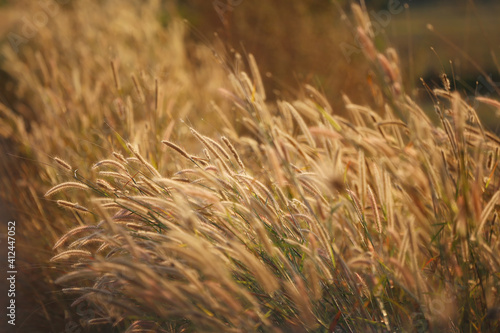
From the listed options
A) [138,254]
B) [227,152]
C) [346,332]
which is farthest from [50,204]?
[346,332]

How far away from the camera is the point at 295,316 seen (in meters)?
1.32

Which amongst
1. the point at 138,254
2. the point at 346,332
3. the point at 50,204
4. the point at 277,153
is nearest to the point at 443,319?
the point at 346,332

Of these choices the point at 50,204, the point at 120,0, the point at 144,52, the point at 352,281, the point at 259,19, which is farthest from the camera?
the point at 120,0

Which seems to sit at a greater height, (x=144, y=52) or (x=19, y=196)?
(x=144, y=52)

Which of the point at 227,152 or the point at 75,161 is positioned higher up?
the point at 227,152

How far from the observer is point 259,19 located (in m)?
4.95

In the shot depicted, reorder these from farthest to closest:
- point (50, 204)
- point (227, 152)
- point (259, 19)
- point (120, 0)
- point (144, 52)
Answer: point (120, 0), point (259, 19), point (144, 52), point (50, 204), point (227, 152)

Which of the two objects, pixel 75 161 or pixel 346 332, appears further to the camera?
pixel 75 161

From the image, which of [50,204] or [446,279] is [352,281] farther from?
[50,204]

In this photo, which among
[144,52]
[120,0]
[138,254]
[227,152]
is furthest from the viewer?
[120,0]

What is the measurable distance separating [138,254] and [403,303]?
2.51 ft

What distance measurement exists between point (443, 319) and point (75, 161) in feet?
6.51

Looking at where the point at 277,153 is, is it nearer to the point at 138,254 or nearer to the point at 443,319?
the point at 138,254

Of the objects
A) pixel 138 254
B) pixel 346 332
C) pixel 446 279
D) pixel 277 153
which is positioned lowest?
pixel 346 332
